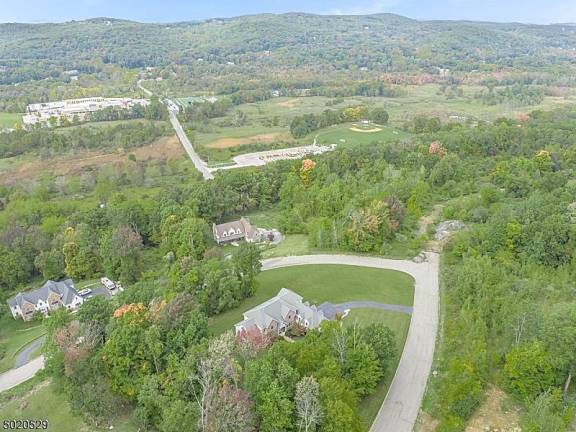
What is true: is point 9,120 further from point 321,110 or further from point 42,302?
point 42,302

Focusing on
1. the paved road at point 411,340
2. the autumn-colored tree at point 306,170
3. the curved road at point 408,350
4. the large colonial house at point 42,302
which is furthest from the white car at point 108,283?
the autumn-colored tree at point 306,170

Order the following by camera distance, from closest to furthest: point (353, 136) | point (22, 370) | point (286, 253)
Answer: point (22, 370), point (286, 253), point (353, 136)

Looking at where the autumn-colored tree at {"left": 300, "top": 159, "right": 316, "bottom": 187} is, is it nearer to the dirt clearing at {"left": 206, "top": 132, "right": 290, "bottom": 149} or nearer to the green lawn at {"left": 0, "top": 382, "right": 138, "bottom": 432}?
the dirt clearing at {"left": 206, "top": 132, "right": 290, "bottom": 149}

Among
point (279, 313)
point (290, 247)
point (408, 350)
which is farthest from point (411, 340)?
point (290, 247)

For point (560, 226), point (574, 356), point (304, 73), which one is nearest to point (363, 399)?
point (574, 356)

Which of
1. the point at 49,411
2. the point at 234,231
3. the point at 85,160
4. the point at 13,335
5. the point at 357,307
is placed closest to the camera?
the point at 49,411

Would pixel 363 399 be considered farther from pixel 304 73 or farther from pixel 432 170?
pixel 304 73
